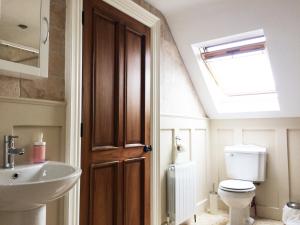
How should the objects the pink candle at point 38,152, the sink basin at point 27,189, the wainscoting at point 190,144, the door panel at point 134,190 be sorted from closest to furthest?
the sink basin at point 27,189 < the pink candle at point 38,152 < the door panel at point 134,190 < the wainscoting at point 190,144

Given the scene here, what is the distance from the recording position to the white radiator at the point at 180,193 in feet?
7.86

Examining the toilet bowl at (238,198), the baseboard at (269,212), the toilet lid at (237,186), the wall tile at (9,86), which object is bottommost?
the baseboard at (269,212)

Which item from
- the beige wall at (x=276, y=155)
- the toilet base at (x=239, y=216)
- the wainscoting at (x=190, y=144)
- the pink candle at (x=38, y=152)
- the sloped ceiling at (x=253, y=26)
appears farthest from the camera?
the beige wall at (x=276, y=155)

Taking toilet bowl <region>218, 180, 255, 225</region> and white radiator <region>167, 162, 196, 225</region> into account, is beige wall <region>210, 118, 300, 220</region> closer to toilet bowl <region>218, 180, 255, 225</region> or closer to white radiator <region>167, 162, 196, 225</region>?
toilet bowl <region>218, 180, 255, 225</region>

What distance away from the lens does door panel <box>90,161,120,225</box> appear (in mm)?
1784

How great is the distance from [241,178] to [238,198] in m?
0.46

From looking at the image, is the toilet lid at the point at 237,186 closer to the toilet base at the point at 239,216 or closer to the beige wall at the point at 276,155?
the toilet base at the point at 239,216

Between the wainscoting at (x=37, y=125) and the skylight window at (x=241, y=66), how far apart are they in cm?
191

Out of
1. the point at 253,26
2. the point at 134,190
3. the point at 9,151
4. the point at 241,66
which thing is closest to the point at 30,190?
the point at 9,151

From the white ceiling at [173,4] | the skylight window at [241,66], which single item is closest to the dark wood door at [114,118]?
the white ceiling at [173,4]

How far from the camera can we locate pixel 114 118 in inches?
77.7

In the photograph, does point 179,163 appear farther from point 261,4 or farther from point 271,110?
point 261,4

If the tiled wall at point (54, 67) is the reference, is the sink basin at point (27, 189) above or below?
below

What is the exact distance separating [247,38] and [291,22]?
460 millimetres
